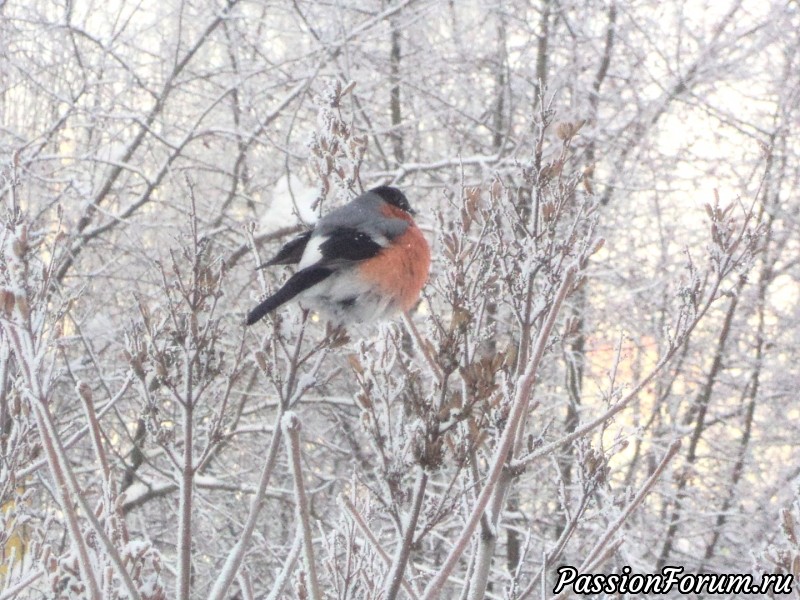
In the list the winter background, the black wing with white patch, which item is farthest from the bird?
the winter background

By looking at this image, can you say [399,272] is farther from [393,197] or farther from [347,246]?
[393,197]

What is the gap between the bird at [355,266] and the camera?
312 cm

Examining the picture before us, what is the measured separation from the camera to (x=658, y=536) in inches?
339

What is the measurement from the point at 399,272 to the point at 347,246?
8.4 inches

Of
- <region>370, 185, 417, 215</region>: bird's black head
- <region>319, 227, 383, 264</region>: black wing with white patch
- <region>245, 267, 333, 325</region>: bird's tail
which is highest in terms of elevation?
<region>370, 185, 417, 215</region>: bird's black head

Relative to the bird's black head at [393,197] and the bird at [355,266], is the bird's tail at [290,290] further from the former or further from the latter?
the bird's black head at [393,197]

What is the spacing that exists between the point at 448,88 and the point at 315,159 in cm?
736

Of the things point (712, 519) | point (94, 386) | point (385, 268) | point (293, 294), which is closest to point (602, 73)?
point (712, 519)

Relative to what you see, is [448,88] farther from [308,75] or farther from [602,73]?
[308,75]

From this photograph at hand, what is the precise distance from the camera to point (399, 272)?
3225mm

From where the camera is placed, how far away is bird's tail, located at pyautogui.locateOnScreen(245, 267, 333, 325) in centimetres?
255

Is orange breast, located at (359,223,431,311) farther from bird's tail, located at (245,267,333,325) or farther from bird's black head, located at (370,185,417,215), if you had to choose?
bird's black head, located at (370,185,417,215)

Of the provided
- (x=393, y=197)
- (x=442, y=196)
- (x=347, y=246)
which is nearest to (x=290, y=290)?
(x=347, y=246)

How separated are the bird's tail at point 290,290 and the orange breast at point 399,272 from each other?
0.19 metres
